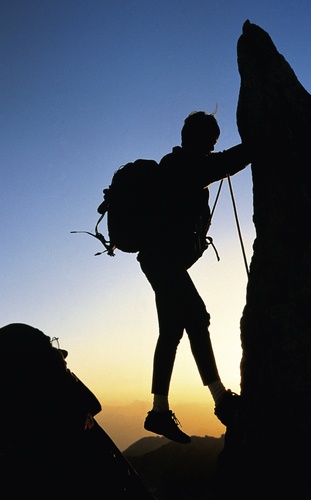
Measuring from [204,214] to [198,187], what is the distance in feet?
1.55

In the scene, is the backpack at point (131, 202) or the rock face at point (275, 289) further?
the backpack at point (131, 202)

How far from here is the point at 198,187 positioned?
6223 millimetres

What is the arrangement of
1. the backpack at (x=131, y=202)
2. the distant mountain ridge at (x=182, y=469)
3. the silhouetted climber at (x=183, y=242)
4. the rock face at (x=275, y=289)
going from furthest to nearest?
the distant mountain ridge at (x=182, y=469), the backpack at (x=131, y=202), the silhouetted climber at (x=183, y=242), the rock face at (x=275, y=289)

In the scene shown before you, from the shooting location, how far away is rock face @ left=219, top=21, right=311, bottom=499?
479cm

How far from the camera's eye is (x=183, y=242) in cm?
624

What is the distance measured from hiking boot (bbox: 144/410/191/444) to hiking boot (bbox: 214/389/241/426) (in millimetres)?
557

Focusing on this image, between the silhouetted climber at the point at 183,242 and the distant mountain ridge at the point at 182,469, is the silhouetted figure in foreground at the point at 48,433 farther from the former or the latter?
the distant mountain ridge at the point at 182,469

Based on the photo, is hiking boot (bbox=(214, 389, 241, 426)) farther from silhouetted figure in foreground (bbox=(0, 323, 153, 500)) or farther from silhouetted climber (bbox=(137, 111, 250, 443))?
silhouetted figure in foreground (bbox=(0, 323, 153, 500))

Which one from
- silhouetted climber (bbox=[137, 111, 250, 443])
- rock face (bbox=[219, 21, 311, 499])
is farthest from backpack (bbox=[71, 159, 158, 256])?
rock face (bbox=[219, 21, 311, 499])

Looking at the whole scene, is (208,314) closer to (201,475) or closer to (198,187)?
(198,187)

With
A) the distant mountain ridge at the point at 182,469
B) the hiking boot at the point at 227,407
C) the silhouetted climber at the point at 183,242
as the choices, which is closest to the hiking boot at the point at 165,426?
the silhouetted climber at the point at 183,242

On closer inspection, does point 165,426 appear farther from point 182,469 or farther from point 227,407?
point 182,469

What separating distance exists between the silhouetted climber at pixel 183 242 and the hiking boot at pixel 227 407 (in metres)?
0.11

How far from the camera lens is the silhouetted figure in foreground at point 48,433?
217 inches
